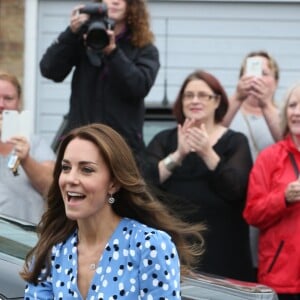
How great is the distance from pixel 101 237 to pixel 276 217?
2318 millimetres

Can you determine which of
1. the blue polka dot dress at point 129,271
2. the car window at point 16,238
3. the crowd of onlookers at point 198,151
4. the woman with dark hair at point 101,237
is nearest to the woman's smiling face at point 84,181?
the woman with dark hair at point 101,237

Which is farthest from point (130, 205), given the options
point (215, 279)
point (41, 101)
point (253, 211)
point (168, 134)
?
point (41, 101)

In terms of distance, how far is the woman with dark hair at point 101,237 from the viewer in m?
3.38

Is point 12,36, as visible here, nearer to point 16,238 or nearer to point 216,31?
point 216,31

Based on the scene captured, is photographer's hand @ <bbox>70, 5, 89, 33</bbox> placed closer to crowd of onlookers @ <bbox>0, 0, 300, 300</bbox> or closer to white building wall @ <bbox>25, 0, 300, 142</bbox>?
crowd of onlookers @ <bbox>0, 0, 300, 300</bbox>

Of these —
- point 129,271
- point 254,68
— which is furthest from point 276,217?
point 129,271

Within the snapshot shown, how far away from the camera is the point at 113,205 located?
359cm

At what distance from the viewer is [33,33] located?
10.6 m

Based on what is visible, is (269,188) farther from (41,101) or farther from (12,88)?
(41,101)

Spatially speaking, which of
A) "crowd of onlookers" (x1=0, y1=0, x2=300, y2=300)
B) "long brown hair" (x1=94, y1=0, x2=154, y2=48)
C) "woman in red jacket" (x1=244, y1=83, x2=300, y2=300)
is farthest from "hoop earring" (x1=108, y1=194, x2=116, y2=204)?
"long brown hair" (x1=94, y1=0, x2=154, y2=48)

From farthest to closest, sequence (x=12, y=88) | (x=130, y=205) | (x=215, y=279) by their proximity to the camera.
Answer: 1. (x=12, y=88)
2. (x=215, y=279)
3. (x=130, y=205)

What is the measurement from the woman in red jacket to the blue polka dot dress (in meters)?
2.24

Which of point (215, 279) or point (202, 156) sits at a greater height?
point (202, 156)

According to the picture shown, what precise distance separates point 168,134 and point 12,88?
3.14 feet
